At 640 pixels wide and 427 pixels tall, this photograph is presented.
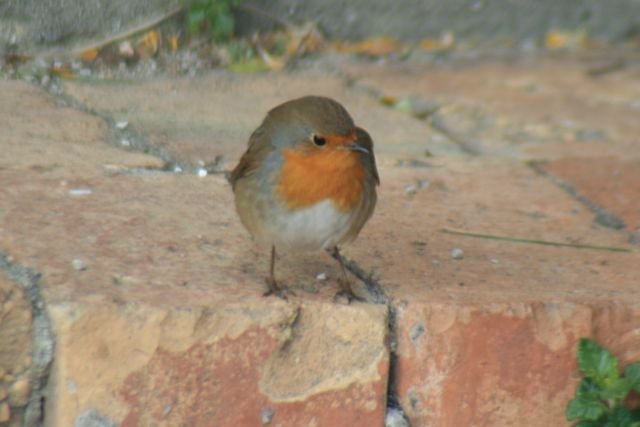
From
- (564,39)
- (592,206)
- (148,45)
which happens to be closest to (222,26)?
(148,45)

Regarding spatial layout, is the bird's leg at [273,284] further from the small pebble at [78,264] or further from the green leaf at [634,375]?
the green leaf at [634,375]

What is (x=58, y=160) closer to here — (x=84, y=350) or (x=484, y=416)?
(x=84, y=350)

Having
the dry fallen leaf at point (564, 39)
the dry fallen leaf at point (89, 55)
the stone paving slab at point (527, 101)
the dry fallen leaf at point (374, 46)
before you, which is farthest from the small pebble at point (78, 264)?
the dry fallen leaf at point (564, 39)

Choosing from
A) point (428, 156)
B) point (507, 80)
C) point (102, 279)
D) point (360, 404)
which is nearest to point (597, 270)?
point (360, 404)

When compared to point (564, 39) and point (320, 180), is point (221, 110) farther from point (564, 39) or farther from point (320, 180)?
point (564, 39)

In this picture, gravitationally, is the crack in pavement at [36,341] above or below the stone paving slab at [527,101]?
below
